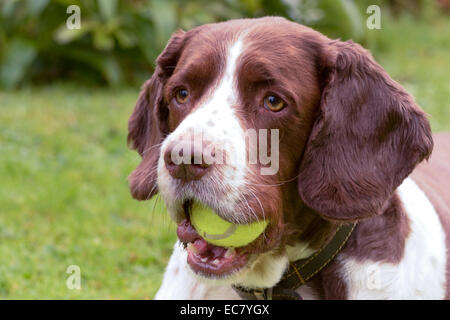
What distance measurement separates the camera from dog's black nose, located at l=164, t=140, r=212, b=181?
258cm

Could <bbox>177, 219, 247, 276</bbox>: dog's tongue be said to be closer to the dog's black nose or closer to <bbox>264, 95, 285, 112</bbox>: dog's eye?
the dog's black nose

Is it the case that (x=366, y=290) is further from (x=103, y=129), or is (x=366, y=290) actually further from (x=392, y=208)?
(x=103, y=129)

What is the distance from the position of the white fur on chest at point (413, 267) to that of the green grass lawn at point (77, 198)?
34.4 inches

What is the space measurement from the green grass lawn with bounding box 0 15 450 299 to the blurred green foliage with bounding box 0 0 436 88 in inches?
13.7

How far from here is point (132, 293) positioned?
413 centimetres

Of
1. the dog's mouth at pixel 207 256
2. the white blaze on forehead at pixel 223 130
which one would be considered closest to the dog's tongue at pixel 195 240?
the dog's mouth at pixel 207 256

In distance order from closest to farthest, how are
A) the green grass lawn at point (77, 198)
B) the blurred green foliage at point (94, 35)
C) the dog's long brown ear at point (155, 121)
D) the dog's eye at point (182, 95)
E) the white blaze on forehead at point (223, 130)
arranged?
the white blaze on forehead at point (223, 130) → the dog's eye at point (182, 95) → the dog's long brown ear at point (155, 121) → the green grass lawn at point (77, 198) → the blurred green foliage at point (94, 35)

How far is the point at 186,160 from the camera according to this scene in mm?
2605

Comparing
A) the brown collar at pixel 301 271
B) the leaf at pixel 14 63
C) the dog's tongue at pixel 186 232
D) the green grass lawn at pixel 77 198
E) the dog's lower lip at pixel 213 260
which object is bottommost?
the green grass lawn at pixel 77 198

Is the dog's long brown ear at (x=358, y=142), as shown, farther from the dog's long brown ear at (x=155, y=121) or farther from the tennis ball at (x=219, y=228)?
the dog's long brown ear at (x=155, y=121)

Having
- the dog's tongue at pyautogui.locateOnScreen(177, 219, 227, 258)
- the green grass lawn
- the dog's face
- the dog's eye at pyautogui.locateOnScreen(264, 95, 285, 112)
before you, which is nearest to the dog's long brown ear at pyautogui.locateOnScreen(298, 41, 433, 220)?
the dog's face

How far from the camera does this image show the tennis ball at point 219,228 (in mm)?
2814

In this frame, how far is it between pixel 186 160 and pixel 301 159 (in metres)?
0.60
